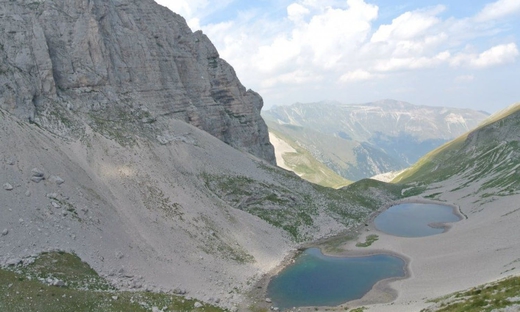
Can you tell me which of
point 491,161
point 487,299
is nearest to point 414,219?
point 491,161

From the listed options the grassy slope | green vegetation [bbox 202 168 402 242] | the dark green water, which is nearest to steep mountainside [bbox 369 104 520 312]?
the grassy slope

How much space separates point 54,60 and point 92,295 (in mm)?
61943

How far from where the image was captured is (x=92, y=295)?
42250mm

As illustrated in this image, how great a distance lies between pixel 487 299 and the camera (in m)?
35.4

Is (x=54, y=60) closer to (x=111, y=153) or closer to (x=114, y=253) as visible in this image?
(x=111, y=153)

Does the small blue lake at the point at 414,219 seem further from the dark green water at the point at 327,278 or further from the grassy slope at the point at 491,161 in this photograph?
the dark green water at the point at 327,278

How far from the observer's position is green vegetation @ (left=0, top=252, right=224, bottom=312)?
38219 mm

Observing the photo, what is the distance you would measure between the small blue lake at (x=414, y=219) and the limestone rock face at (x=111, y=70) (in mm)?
49754

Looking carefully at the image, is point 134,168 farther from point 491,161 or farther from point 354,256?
point 491,161

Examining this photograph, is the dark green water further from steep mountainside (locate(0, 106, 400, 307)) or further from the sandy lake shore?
steep mountainside (locate(0, 106, 400, 307))

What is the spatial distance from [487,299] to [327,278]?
35296 mm

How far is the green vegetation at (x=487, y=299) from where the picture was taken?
107 feet

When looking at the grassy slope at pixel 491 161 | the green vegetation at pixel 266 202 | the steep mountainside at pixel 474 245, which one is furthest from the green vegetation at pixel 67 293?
the grassy slope at pixel 491 161

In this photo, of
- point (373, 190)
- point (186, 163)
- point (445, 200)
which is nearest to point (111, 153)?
point (186, 163)
